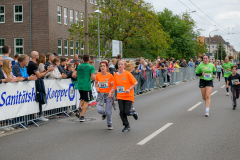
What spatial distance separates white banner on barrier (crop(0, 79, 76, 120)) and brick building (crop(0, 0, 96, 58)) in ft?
93.9

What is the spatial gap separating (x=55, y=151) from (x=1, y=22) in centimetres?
3823

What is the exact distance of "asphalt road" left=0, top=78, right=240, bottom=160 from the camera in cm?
657

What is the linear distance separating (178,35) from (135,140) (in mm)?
63316

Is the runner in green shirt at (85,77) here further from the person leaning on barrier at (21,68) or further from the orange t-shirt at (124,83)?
the orange t-shirt at (124,83)

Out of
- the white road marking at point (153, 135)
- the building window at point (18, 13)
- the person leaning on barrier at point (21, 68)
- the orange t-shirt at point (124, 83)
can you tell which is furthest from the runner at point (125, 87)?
the building window at point (18, 13)

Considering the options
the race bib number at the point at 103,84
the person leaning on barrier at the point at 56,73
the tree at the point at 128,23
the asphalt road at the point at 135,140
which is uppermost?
the tree at the point at 128,23

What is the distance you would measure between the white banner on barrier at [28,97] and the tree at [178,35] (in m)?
57.2

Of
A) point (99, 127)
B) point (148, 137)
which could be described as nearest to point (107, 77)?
point (99, 127)

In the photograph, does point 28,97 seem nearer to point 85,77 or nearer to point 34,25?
point 85,77

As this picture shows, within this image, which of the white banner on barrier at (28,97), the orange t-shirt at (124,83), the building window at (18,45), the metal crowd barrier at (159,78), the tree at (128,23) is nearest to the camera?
the orange t-shirt at (124,83)

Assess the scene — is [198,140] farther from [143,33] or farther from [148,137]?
[143,33]

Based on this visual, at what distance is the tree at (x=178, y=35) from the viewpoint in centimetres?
6881

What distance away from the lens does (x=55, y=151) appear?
22.9 feet

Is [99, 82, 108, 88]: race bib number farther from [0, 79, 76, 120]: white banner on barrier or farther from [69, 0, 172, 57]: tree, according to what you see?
[69, 0, 172, 57]: tree
